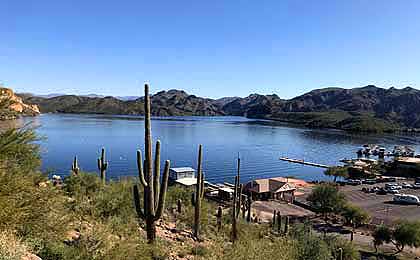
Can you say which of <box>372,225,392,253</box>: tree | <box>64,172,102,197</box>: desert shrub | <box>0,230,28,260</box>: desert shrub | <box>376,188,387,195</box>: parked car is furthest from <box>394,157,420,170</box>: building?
<box>0,230,28,260</box>: desert shrub

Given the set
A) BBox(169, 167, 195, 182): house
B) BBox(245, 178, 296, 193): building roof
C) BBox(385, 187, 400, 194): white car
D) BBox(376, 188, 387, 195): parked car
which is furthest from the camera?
BBox(385, 187, 400, 194): white car

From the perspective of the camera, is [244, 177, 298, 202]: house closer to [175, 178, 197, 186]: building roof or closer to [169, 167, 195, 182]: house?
[175, 178, 197, 186]: building roof

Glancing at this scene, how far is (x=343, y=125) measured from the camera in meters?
194

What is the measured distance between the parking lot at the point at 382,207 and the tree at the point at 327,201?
3848 millimetres

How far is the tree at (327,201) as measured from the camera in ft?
108

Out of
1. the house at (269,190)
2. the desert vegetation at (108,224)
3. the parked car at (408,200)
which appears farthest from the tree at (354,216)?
the parked car at (408,200)

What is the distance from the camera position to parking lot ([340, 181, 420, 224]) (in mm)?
35094

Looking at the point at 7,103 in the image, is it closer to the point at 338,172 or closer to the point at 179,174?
the point at 179,174

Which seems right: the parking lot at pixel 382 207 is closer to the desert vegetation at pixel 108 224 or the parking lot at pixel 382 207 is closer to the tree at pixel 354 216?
the tree at pixel 354 216

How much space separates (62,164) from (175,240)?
1895 inches

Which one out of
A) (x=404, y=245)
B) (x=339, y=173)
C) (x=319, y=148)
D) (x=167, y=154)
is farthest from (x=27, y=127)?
(x=319, y=148)

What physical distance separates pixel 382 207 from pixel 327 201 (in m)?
10.9

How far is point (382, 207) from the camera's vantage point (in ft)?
130

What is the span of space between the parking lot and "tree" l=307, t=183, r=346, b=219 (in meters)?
3.85
